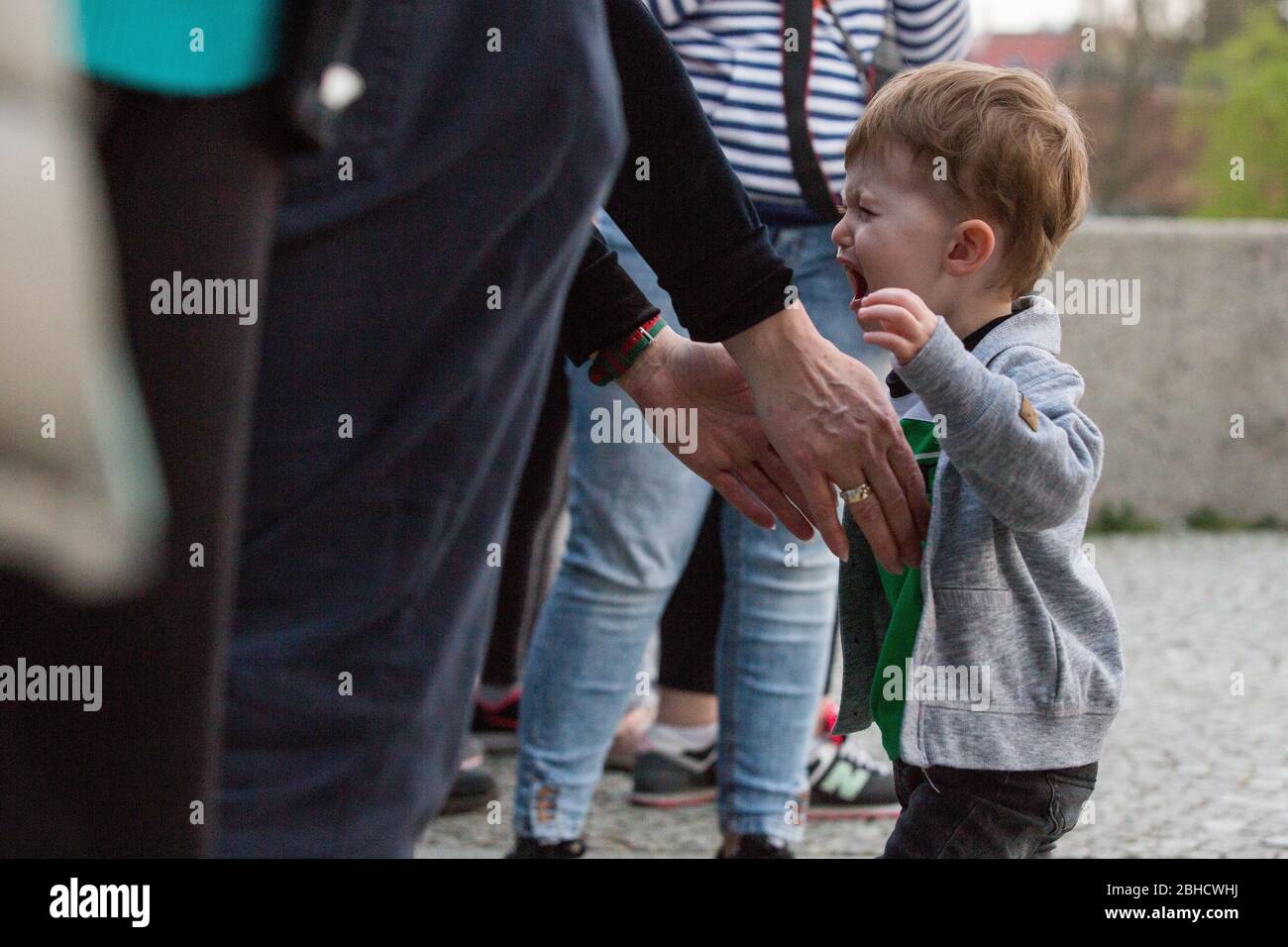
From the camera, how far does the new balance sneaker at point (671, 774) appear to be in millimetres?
3465

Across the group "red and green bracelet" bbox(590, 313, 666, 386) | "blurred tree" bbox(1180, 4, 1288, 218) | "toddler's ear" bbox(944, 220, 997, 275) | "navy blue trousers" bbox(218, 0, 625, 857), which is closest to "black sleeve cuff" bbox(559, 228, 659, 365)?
"red and green bracelet" bbox(590, 313, 666, 386)

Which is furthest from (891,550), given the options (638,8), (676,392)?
(638,8)

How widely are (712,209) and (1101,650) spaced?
684 mm

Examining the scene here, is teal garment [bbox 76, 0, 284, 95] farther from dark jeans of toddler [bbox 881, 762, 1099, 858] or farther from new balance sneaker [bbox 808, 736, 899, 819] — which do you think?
new balance sneaker [bbox 808, 736, 899, 819]

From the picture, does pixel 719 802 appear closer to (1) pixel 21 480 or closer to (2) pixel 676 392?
(2) pixel 676 392

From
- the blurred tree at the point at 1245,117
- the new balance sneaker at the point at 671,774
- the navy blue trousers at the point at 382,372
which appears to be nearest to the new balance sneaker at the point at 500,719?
the new balance sneaker at the point at 671,774

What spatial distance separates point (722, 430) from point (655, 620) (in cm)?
99

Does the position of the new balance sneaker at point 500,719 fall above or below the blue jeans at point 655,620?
below

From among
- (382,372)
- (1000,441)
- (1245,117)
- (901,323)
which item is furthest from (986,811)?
(1245,117)

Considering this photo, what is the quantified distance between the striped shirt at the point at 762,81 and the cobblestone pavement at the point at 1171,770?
1216mm

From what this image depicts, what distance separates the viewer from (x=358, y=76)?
3.56ft

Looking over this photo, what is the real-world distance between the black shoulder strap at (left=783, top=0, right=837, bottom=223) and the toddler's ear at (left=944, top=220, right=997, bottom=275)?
868 millimetres

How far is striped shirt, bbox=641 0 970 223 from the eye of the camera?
2.75 metres

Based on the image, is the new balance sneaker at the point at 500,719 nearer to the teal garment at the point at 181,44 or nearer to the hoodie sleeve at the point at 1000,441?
the hoodie sleeve at the point at 1000,441
